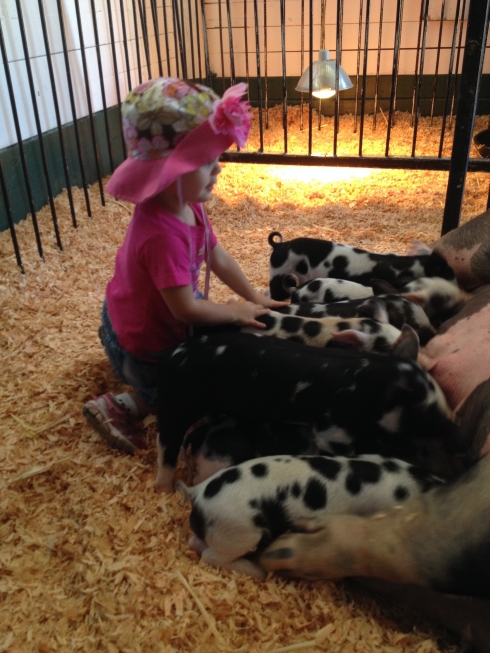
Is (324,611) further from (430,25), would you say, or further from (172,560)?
(430,25)

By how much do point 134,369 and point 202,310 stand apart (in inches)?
15.8

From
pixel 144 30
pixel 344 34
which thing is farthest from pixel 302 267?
pixel 344 34

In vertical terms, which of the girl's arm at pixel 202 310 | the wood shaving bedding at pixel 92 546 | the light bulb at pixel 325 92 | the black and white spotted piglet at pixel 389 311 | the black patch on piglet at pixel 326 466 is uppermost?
the light bulb at pixel 325 92

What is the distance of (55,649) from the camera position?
144 cm

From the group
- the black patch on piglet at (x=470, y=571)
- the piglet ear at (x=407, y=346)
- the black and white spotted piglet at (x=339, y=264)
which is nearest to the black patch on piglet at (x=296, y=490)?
the black patch on piglet at (x=470, y=571)

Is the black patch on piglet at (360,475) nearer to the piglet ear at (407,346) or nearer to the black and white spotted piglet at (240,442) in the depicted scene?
the black and white spotted piglet at (240,442)

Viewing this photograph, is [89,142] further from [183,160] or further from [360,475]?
[360,475]

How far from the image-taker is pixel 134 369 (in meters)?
2.19

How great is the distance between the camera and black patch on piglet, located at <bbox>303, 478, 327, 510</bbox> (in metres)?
1.60

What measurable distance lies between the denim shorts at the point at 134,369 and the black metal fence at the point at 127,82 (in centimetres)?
138

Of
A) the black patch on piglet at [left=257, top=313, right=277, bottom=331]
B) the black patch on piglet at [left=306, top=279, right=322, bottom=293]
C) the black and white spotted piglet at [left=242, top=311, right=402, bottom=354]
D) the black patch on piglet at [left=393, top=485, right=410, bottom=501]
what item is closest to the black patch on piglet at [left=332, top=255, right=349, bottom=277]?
the black patch on piglet at [left=306, top=279, right=322, bottom=293]

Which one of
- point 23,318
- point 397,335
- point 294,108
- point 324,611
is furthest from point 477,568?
point 294,108

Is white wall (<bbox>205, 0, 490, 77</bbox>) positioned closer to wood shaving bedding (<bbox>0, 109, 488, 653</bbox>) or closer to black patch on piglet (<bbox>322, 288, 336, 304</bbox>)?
wood shaving bedding (<bbox>0, 109, 488, 653</bbox>)

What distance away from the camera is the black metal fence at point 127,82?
3.36m
